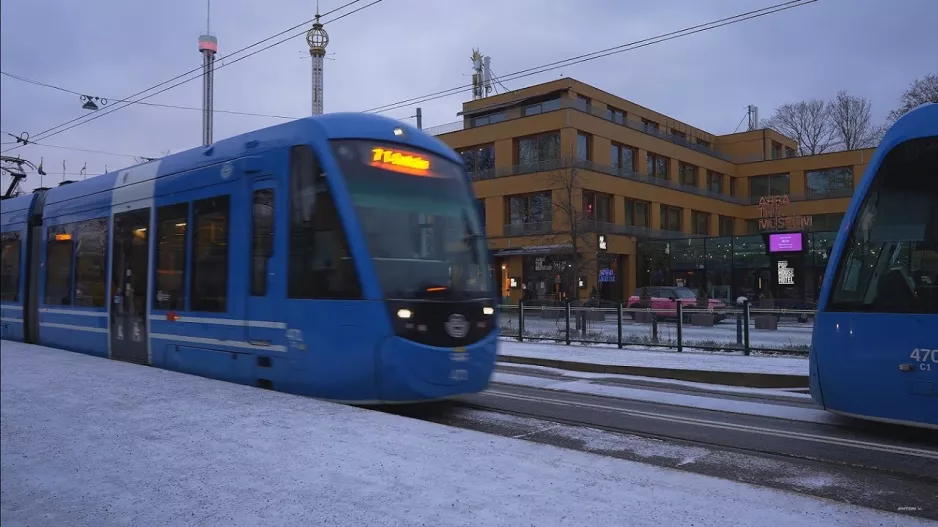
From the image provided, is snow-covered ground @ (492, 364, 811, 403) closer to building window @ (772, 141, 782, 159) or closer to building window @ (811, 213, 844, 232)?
building window @ (811, 213, 844, 232)

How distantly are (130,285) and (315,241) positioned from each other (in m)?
5.33

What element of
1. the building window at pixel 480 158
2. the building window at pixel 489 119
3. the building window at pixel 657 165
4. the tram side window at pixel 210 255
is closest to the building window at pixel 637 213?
the building window at pixel 657 165

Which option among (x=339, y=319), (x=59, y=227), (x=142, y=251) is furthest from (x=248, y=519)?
(x=59, y=227)

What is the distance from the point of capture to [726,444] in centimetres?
728

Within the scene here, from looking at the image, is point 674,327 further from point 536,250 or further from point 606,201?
point 606,201

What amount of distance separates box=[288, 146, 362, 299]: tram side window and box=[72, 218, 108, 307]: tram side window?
601cm

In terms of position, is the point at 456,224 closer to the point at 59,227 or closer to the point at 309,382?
the point at 309,382

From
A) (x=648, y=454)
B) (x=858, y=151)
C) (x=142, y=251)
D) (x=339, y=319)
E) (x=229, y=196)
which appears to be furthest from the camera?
(x=858, y=151)

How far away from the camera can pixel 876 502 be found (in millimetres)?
5293

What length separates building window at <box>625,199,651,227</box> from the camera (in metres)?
48.6

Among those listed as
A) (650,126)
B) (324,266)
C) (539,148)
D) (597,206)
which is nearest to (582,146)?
(539,148)

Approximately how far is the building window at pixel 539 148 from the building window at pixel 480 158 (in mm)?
2322

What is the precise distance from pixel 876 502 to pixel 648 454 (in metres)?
2.01

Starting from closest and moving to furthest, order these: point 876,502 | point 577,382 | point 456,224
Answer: point 876,502 < point 456,224 < point 577,382
